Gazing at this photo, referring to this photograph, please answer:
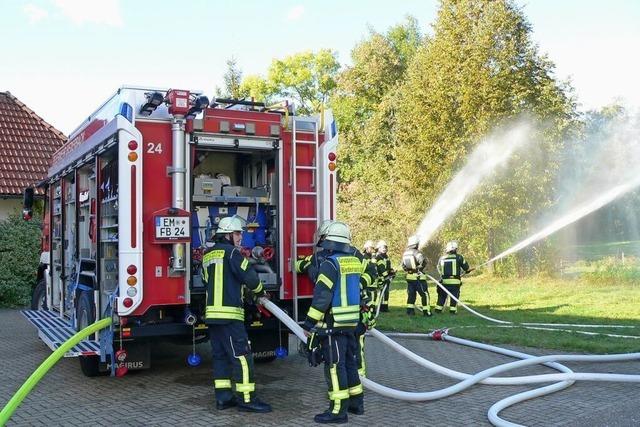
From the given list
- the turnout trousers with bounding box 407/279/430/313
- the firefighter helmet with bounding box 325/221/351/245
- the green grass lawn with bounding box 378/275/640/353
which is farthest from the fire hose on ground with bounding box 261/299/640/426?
the turnout trousers with bounding box 407/279/430/313

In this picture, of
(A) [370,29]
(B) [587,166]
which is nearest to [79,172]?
(B) [587,166]

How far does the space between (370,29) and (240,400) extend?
3540cm

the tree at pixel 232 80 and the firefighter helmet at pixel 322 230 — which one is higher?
the tree at pixel 232 80

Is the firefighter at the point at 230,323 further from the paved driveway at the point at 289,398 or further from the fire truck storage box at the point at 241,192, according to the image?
the fire truck storage box at the point at 241,192

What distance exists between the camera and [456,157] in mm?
22438

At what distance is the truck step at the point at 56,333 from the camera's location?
716cm

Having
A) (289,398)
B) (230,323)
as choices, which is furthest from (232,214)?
(289,398)

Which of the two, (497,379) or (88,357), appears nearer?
(497,379)

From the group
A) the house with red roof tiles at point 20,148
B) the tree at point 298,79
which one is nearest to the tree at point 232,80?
the tree at point 298,79

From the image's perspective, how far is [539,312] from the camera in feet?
46.4

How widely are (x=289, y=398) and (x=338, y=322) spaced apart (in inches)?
54.5

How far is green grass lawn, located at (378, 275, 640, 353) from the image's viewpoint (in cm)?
998

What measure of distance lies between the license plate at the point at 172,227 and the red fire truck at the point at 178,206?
0.01 meters

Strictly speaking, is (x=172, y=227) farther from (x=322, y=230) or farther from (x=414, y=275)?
(x=414, y=275)
